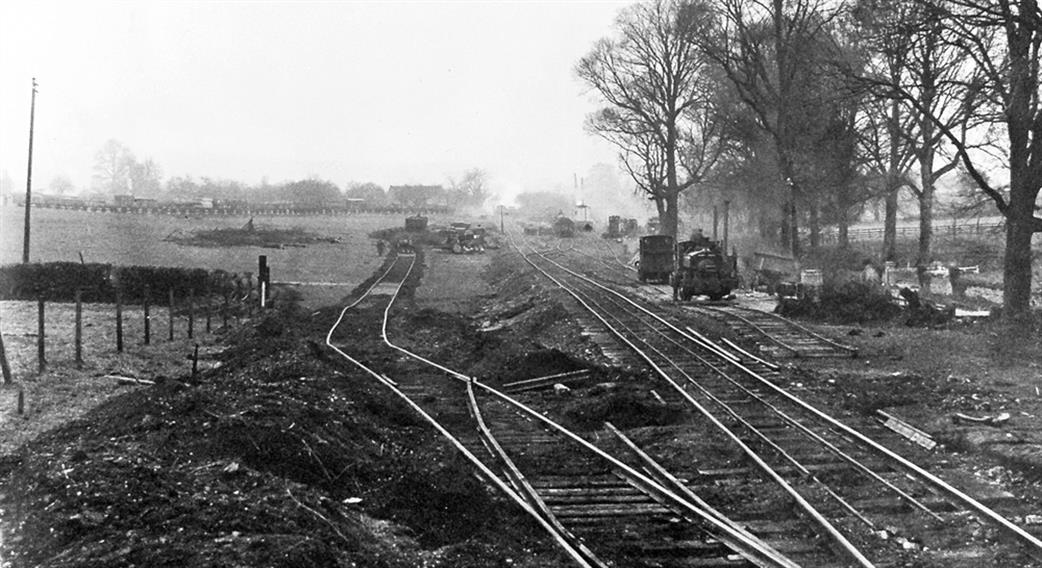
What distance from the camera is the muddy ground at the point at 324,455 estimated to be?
6566 mm

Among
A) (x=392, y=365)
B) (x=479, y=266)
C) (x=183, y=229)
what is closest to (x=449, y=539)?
(x=392, y=365)

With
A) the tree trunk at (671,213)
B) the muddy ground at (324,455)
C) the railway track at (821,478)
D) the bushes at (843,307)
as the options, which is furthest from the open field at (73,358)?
the tree trunk at (671,213)

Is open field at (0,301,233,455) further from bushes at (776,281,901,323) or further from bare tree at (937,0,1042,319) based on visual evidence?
bare tree at (937,0,1042,319)

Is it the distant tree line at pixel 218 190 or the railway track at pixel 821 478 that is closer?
the railway track at pixel 821 478

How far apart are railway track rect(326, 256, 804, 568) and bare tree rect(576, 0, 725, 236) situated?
33.7m

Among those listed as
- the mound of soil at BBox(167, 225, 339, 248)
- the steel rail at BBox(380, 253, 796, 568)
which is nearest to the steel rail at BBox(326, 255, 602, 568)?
the steel rail at BBox(380, 253, 796, 568)

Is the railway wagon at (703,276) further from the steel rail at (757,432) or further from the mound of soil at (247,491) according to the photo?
the mound of soil at (247,491)

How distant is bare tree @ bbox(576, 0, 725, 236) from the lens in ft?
148

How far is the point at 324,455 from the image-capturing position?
9.64 m

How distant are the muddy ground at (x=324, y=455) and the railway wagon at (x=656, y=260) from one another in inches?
687

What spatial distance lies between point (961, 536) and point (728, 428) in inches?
165

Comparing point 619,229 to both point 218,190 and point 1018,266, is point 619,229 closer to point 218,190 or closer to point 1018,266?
point 1018,266

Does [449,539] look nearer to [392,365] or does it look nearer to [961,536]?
[961,536]

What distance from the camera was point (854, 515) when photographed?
8.56 metres
